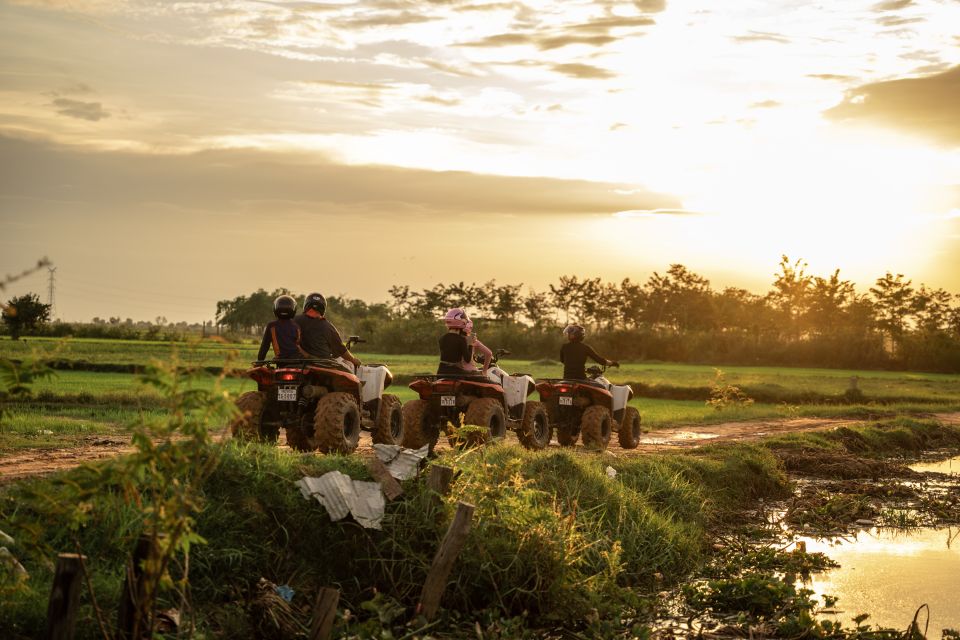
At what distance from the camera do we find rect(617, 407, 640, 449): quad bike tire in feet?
54.6

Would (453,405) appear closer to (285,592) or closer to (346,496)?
(346,496)

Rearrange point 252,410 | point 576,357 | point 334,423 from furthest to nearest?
point 576,357, point 252,410, point 334,423

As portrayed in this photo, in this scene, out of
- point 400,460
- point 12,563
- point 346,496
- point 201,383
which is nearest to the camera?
point 12,563

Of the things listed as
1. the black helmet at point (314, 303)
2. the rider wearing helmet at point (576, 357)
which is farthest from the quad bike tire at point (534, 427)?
the black helmet at point (314, 303)

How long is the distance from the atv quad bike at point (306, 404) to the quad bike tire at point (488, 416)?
1700 mm

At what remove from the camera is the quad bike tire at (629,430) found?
656 inches

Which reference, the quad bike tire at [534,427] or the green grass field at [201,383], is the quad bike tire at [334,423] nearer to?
the green grass field at [201,383]

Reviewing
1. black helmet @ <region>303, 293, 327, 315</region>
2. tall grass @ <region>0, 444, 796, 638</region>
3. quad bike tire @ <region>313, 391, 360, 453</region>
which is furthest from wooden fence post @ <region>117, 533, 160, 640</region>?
black helmet @ <region>303, 293, 327, 315</region>

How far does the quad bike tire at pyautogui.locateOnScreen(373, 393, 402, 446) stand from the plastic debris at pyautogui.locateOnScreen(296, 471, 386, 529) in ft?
15.3

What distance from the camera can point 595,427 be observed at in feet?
50.4

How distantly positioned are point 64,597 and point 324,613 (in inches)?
64.7

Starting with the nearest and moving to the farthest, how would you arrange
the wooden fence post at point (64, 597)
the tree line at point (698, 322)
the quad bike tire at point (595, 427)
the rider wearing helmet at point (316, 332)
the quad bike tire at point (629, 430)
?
the wooden fence post at point (64, 597) → the rider wearing helmet at point (316, 332) → the quad bike tire at point (595, 427) → the quad bike tire at point (629, 430) → the tree line at point (698, 322)

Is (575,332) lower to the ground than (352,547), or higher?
higher

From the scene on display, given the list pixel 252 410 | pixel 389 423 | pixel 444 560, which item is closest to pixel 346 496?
pixel 444 560
